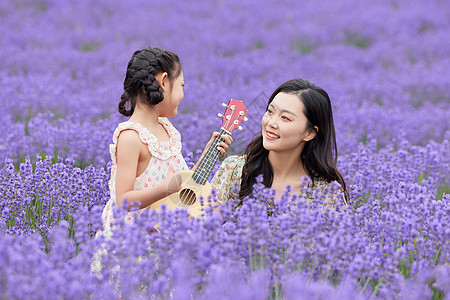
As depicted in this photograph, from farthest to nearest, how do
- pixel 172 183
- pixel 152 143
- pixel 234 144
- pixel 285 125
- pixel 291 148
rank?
pixel 234 144 < pixel 291 148 < pixel 285 125 < pixel 152 143 < pixel 172 183

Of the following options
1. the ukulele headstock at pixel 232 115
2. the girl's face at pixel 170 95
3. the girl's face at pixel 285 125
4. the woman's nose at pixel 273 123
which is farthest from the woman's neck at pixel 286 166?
the girl's face at pixel 170 95

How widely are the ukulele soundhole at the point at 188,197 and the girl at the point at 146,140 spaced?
0.33 ft

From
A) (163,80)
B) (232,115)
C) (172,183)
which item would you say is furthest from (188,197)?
(163,80)

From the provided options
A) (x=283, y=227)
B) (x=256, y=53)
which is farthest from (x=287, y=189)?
(x=256, y=53)

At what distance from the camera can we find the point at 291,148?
10.9 feet

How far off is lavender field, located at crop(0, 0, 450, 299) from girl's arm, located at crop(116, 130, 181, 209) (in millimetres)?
261

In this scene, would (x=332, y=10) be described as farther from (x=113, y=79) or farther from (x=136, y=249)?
(x=136, y=249)

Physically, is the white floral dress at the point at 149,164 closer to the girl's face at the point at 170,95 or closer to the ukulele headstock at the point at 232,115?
the girl's face at the point at 170,95

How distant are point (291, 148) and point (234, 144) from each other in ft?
5.11

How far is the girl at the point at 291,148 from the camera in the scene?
10.6 ft

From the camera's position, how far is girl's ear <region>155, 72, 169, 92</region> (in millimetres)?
3080

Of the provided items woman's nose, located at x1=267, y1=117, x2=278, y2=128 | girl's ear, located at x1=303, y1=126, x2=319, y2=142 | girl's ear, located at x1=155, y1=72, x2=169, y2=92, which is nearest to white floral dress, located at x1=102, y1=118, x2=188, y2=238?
girl's ear, located at x1=155, y1=72, x2=169, y2=92

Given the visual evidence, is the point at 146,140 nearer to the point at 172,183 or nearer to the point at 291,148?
the point at 172,183

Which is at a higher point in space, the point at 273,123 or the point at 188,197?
the point at 273,123
